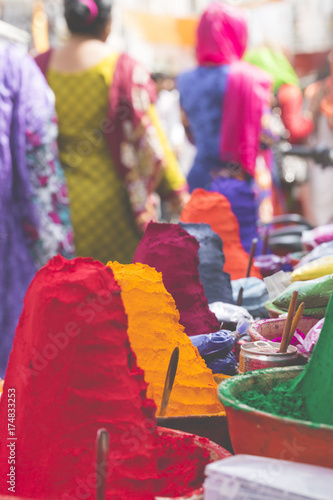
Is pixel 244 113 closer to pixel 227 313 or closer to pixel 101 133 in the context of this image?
pixel 101 133

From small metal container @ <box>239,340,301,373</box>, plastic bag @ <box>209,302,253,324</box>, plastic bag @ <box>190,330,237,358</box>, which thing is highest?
small metal container @ <box>239,340,301,373</box>

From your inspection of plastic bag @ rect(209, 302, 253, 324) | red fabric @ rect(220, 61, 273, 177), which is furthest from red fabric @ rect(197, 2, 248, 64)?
plastic bag @ rect(209, 302, 253, 324)

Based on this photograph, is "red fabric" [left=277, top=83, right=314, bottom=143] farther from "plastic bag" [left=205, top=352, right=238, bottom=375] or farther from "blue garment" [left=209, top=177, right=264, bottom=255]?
"plastic bag" [left=205, top=352, right=238, bottom=375]

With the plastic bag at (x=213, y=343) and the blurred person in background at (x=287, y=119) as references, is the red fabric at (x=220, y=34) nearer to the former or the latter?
the blurred person in background at (x=287, y=119)

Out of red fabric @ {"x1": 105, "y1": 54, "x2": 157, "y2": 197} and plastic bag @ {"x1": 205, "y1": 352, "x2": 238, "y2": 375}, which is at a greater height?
red fabric @ {"x1": 105, "y1": 54, "x2": 157, "y2": 197}

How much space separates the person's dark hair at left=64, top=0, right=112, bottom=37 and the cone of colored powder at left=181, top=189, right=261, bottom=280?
42.4 inches

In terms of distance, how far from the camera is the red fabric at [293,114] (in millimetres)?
5090

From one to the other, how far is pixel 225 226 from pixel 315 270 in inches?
20.1

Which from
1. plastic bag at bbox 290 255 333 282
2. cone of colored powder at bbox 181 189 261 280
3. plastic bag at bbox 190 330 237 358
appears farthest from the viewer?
cone of colored powder at bbox 181 189 261 280

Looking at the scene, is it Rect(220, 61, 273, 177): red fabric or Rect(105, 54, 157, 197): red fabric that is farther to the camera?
Rect(220, 61, 273, 177): red fabric

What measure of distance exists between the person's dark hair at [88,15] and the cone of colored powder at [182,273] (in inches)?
58.7

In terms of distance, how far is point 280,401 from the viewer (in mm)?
708

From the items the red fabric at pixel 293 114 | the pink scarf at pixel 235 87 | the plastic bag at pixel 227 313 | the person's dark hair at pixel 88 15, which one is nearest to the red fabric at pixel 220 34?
the pink scarf at pixel 235 87

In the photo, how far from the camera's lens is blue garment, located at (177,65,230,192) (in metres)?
3.27
